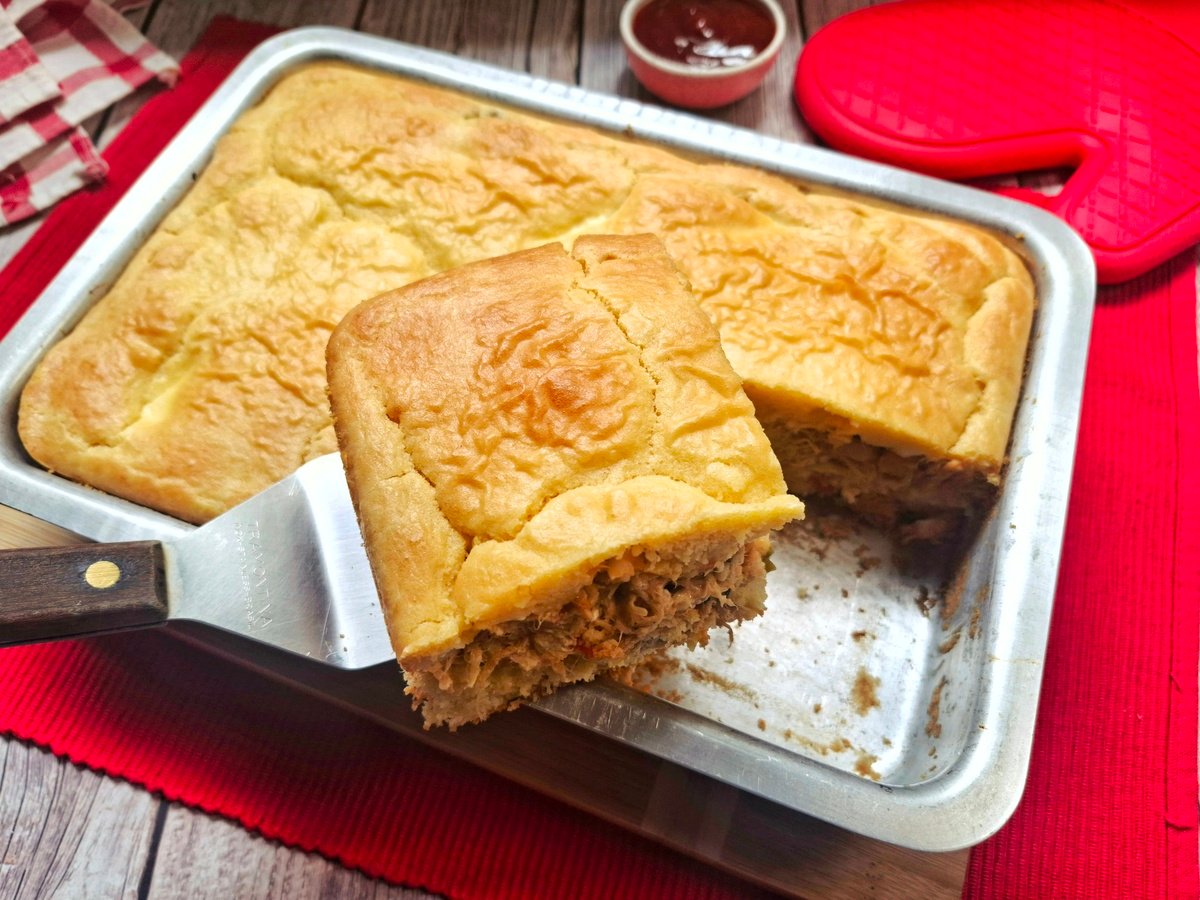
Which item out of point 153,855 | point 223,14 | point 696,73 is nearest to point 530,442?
point 153,855

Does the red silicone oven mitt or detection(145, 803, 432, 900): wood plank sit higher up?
the red silicone oven mitt

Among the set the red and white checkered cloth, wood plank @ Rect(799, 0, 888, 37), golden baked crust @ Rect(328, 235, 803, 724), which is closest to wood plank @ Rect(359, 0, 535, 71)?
the red and white checkered cloth

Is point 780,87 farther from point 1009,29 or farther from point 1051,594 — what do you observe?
point 1051,594

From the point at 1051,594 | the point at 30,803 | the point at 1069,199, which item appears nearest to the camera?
the point at 1051,594

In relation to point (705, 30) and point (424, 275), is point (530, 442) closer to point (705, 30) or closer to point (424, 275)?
point (424, 275)

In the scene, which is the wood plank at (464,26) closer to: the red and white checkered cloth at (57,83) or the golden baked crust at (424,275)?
the red and white checkered cloth at (57,83)

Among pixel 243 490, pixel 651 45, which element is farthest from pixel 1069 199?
pixel 243 490

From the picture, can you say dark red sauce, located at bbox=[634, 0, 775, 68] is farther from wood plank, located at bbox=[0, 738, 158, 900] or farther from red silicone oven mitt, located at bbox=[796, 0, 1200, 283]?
wood plank, located at bbox=[0, 738, 158, 900]
